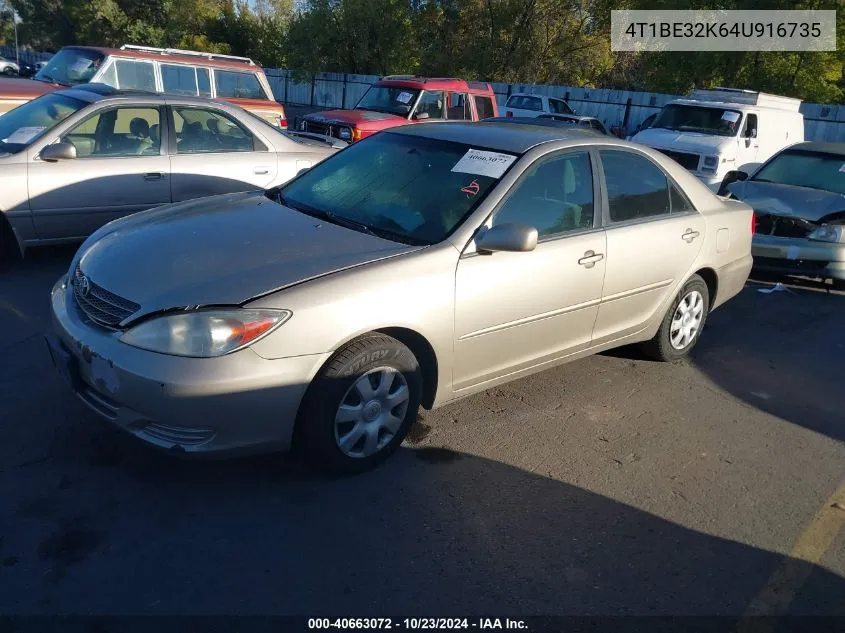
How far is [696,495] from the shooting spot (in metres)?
3.70

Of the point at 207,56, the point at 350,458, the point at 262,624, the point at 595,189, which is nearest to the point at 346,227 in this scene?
the point at 350,458

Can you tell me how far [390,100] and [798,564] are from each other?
11120 millimetres

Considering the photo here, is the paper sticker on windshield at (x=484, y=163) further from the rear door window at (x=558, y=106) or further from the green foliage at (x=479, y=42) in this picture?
the green foliage at (x=479, y=42)

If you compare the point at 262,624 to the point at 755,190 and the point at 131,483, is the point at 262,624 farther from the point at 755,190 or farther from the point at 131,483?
the point at 755,190

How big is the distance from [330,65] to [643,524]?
31.8 metres

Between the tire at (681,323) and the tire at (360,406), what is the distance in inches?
92.4

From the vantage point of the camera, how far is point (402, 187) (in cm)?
416

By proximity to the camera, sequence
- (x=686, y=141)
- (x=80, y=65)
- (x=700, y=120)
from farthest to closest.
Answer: (x=700, y=120) < (x=686, y=141) < (x=80, y=65)

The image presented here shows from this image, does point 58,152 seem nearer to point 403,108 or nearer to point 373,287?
point 373,287

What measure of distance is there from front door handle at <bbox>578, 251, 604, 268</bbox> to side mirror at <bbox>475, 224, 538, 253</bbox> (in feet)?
2.13

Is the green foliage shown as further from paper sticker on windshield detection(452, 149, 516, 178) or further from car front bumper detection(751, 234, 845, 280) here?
paper sticker on windshield detection(452, 149, 516, 178)

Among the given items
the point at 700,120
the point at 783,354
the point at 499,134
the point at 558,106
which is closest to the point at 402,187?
the point at 499,134

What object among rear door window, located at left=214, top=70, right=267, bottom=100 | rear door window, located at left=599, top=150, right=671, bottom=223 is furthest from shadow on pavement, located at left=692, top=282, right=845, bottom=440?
rear door window, located at left=214, top=70, right=267, bottom=100

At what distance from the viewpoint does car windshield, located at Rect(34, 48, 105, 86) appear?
10.9 m
